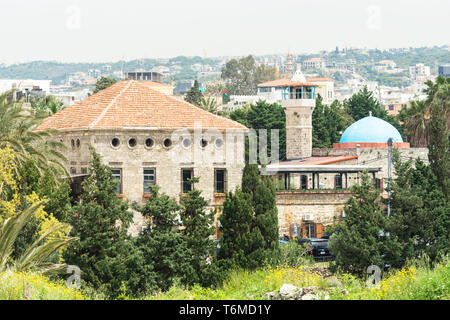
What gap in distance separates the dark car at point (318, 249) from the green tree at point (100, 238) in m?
10.9

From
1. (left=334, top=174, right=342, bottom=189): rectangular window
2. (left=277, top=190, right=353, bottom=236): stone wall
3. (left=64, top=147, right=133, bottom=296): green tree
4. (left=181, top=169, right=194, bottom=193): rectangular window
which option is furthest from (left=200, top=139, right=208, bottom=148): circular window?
(left=334, top=174, right=342, bottom=189): rectangular window

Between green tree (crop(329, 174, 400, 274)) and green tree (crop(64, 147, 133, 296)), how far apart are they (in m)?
8.92

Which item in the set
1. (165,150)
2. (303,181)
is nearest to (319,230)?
(165,150)

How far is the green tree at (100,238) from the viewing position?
27047mm

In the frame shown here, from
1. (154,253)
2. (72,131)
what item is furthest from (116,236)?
(72,131)

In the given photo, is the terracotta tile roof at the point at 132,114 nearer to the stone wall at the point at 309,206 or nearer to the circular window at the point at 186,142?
the circular window at the point at 186,142

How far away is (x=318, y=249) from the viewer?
37156 millimetres

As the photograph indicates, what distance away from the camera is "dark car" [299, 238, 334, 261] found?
36.7 m

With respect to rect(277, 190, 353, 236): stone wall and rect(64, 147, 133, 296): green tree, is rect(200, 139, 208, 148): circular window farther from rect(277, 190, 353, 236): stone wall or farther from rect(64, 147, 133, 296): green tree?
rect(64, 147, 133, 296): green tree

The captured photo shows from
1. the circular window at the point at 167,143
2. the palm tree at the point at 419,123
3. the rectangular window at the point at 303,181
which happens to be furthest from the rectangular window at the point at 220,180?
the palm tree at the point at 419,123

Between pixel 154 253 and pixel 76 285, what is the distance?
482 cm

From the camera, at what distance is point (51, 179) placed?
32.6 meters

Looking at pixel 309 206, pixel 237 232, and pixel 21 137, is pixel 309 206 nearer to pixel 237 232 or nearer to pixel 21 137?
pixel 237 232
